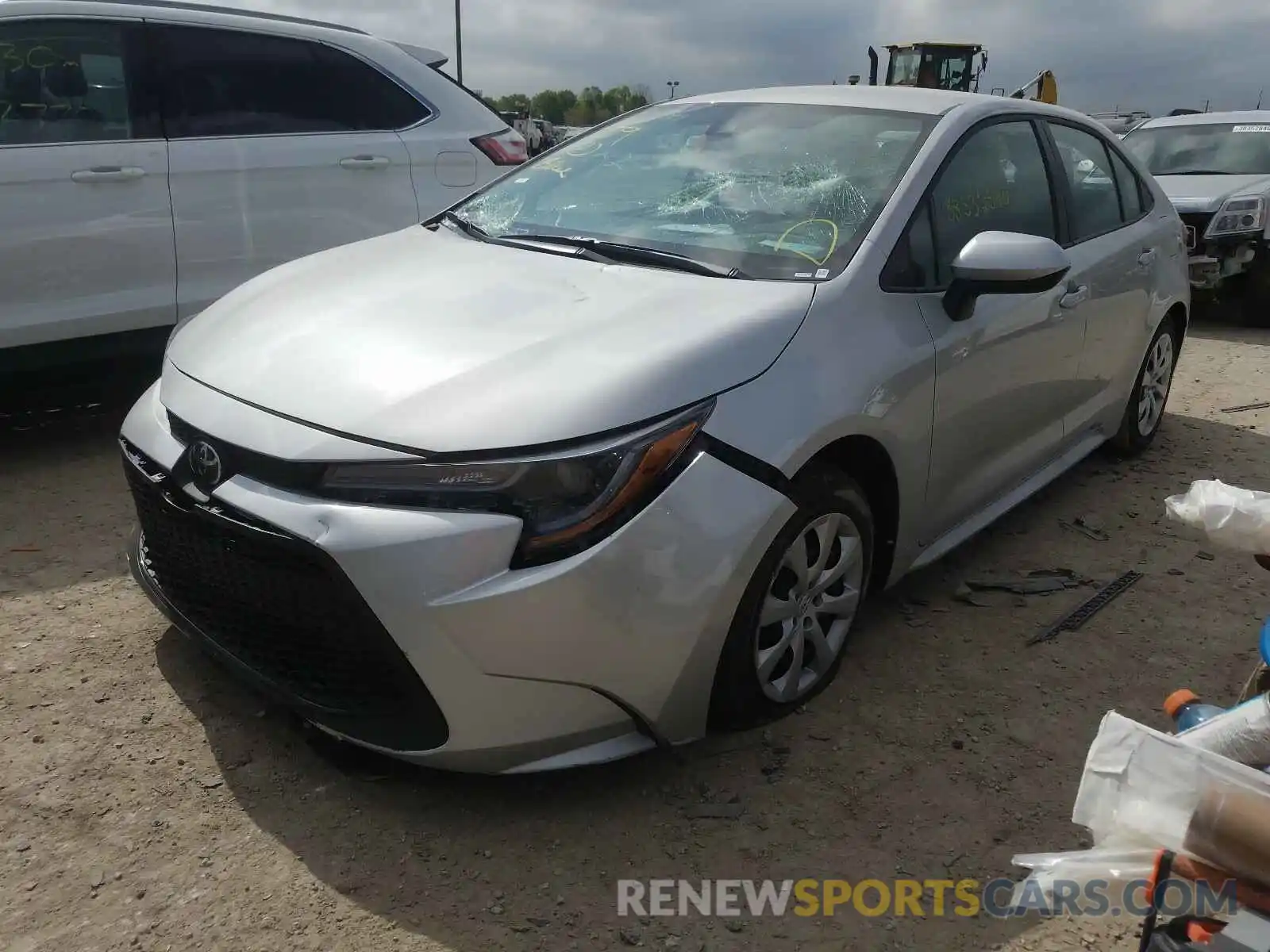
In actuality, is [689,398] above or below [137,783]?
above

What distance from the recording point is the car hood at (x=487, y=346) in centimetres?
212

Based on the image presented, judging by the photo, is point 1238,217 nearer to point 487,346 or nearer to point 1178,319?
point 1178,319

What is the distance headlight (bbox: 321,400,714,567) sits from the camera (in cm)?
205

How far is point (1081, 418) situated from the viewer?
403 centimetres

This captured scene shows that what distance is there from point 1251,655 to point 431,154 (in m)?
3.97

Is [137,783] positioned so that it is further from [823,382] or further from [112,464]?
[112,464]

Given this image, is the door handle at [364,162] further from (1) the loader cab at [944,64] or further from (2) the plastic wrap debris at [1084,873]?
(1) the loader cab at [944,64]

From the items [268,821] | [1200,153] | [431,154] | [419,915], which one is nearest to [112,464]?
[431,154]

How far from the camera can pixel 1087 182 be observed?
4.02 meters

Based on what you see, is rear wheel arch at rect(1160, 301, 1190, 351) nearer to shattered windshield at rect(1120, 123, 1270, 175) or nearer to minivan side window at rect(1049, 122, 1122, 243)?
minivan side window at rect(1049, 122, 1122, 243)

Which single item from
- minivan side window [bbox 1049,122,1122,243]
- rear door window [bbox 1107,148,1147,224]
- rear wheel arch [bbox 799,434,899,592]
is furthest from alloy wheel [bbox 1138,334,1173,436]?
rear wheel arch [bbox 799,434,899,592]

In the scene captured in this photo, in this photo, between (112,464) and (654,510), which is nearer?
(654,510)

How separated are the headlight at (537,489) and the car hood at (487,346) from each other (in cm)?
4

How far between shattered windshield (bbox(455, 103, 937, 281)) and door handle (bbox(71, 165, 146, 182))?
1570mm
